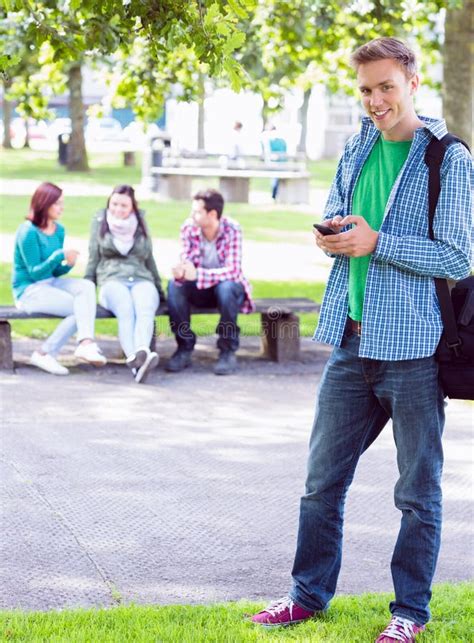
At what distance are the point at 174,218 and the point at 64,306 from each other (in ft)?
39.9

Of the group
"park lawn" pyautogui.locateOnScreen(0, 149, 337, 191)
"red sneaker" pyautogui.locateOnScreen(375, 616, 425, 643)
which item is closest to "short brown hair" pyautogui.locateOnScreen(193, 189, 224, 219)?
"red sneaker" pyautogui.locateOnScreen(375, 616, 425, 643)

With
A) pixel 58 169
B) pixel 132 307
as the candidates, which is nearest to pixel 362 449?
pixel 132 307

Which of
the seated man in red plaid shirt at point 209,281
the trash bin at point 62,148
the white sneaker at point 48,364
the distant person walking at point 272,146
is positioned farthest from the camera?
the trash bin at point 62,148

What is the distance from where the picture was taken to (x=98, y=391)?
8.31 meters

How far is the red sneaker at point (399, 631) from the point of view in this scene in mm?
3883

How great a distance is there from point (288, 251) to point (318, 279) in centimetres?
280

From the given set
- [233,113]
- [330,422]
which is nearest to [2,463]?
[330,422]

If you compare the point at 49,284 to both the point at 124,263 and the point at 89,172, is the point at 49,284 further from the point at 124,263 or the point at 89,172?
the point at 89,172

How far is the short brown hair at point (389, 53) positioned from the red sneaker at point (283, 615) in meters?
1.88

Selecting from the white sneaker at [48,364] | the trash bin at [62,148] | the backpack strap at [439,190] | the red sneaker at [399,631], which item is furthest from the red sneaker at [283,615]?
the trash bin at [62,148]

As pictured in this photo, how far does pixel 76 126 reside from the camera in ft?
110

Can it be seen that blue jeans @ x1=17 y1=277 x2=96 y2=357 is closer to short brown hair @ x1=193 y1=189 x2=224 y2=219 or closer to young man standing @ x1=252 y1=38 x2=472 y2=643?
short brown hair @ x1=193 y1=189 x2=224 y2=219

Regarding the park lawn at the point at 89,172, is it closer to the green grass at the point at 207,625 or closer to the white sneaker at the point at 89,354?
the white sneaker at the point at 89,354

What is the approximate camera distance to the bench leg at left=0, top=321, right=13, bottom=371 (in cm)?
884
